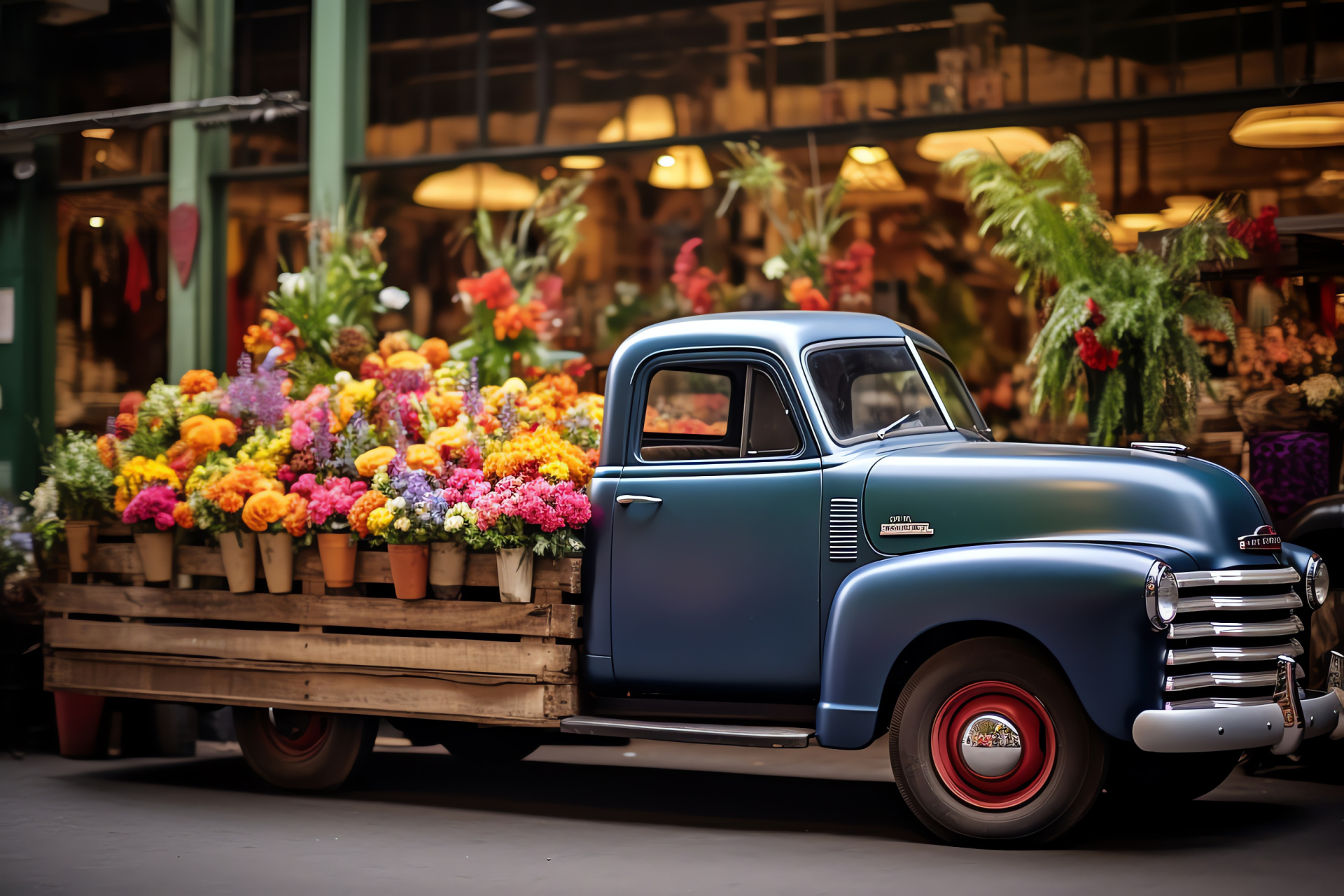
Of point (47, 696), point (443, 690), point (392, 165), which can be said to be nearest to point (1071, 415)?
point (443, 690)

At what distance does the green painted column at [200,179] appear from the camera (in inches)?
490

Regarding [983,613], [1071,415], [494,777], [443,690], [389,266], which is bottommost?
[494,777]

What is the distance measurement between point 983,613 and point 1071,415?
442 centimetres

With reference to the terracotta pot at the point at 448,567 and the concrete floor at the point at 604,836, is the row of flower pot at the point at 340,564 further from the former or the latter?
the concrete floor at the point at 604,836

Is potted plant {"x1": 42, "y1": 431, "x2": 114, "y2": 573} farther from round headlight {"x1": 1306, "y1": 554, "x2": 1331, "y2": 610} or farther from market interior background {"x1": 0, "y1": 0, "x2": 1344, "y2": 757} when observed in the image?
round headlight {"x1": 1306, "y1": 554, "x2": 1331, "y2": 610}

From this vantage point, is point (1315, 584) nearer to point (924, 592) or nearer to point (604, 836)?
point (924, 592)

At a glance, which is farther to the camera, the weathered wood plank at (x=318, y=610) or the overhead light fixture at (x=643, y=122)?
the overhead light fixture at (x=643, y=122)

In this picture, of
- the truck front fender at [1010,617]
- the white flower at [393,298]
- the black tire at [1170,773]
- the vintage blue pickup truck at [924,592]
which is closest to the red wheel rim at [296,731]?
the vintage blue pickup truck at [924,592]

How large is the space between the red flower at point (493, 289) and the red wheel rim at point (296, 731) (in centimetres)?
329

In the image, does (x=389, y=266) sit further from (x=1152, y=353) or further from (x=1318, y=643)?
(x=1318, y=643)

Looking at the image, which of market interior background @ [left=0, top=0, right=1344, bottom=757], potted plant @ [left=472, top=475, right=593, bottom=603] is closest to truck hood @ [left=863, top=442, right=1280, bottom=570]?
potted plant @ [left=472, top=475, right=593, bottom=603]

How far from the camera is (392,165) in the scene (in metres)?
11.9

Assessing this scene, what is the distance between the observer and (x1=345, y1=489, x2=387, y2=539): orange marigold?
22.1ft

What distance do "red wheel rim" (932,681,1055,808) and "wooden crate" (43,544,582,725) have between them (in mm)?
1590
